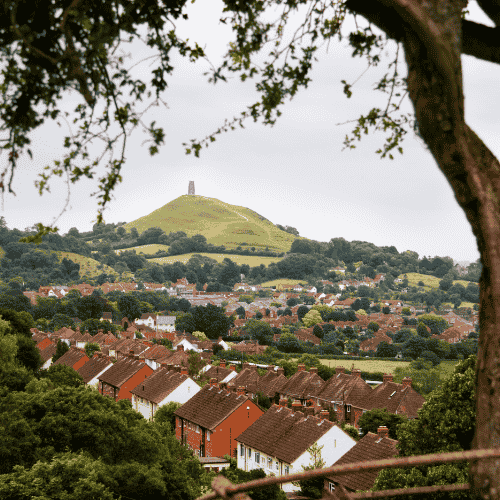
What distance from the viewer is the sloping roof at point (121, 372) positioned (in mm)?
38531

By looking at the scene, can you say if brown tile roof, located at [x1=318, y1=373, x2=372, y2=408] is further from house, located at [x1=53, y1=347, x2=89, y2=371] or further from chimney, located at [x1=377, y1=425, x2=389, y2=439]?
house, located at [x1=53, y1=347, x2=89, y2=371]

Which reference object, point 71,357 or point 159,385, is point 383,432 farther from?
point 71,357

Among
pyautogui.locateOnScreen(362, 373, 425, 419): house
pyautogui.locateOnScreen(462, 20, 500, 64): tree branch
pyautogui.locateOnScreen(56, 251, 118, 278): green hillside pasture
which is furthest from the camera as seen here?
pyautogui.locateOnScreen(56, 251, 118, 278): green hillside pasture

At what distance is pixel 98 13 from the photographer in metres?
4.02

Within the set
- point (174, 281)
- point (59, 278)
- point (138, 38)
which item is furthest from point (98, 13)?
point (174, 281)

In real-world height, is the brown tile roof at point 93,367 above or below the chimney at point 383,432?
below

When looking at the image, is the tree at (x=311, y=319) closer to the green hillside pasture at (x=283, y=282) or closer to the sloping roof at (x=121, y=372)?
the sloping roof at (x=121, y=372)

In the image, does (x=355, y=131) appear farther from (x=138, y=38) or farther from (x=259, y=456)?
(x=259, y=456)

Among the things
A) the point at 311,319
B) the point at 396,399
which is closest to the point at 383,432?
the point at 396,399

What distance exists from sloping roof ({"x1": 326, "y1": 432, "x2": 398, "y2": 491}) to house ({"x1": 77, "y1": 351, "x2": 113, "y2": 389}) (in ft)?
80.7

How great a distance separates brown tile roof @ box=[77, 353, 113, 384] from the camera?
4200 cm

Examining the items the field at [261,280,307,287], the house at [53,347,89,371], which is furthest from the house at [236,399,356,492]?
the field at [261,280,307,287]

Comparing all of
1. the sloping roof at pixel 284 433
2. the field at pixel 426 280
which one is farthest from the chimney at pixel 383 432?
the field at pixel 426 280

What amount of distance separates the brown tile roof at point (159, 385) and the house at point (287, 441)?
8.73 meters
